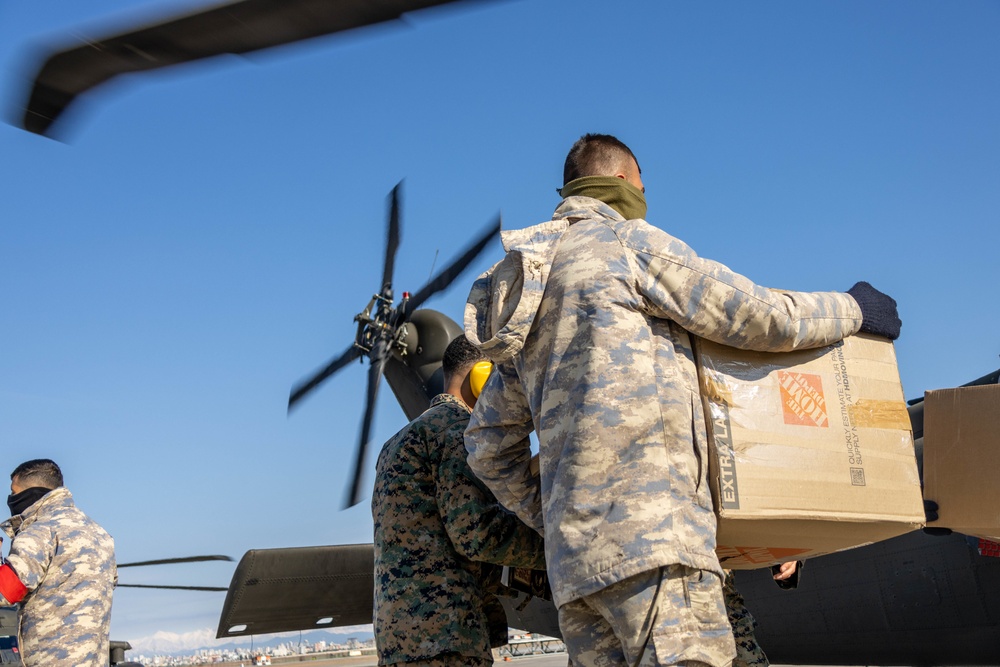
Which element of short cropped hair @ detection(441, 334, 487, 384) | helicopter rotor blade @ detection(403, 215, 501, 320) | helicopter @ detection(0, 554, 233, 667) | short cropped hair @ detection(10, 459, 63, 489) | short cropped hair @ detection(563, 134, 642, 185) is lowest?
helicopter @ detection(0, 554, 233, 667)

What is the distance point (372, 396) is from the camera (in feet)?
33.7

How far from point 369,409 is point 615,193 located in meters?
7.71

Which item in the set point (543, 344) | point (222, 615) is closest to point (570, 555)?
point (543, 344)

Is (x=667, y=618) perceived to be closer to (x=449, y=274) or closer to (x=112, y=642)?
(x=449, y=274)

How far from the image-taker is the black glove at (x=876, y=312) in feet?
9.23

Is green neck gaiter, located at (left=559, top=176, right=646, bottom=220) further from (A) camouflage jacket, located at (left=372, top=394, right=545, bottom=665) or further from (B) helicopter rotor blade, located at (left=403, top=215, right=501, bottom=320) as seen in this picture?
(B) helicopter rotor blade, located at (left=403, top=215, right=501, bottom=320)

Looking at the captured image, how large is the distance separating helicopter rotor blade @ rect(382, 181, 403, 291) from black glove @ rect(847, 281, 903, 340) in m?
8.46

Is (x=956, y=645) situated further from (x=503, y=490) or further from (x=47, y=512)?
(x=47, y=512)

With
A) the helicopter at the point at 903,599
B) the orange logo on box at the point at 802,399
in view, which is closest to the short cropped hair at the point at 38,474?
the helicopter at the point at 903,599

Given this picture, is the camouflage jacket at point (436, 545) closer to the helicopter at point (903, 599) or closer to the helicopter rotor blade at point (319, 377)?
the helicopter at point (903, 599)

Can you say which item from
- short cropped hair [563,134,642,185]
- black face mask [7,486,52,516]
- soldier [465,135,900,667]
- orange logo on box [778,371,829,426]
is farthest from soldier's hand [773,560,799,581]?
black face mask [7,486,52,516]

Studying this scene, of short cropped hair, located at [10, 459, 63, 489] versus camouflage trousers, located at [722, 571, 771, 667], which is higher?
short cropped hair, located at [10, 459, 63, 489]

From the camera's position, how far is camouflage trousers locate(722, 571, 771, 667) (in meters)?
4.07

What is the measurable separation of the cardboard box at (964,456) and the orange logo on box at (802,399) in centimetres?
56
